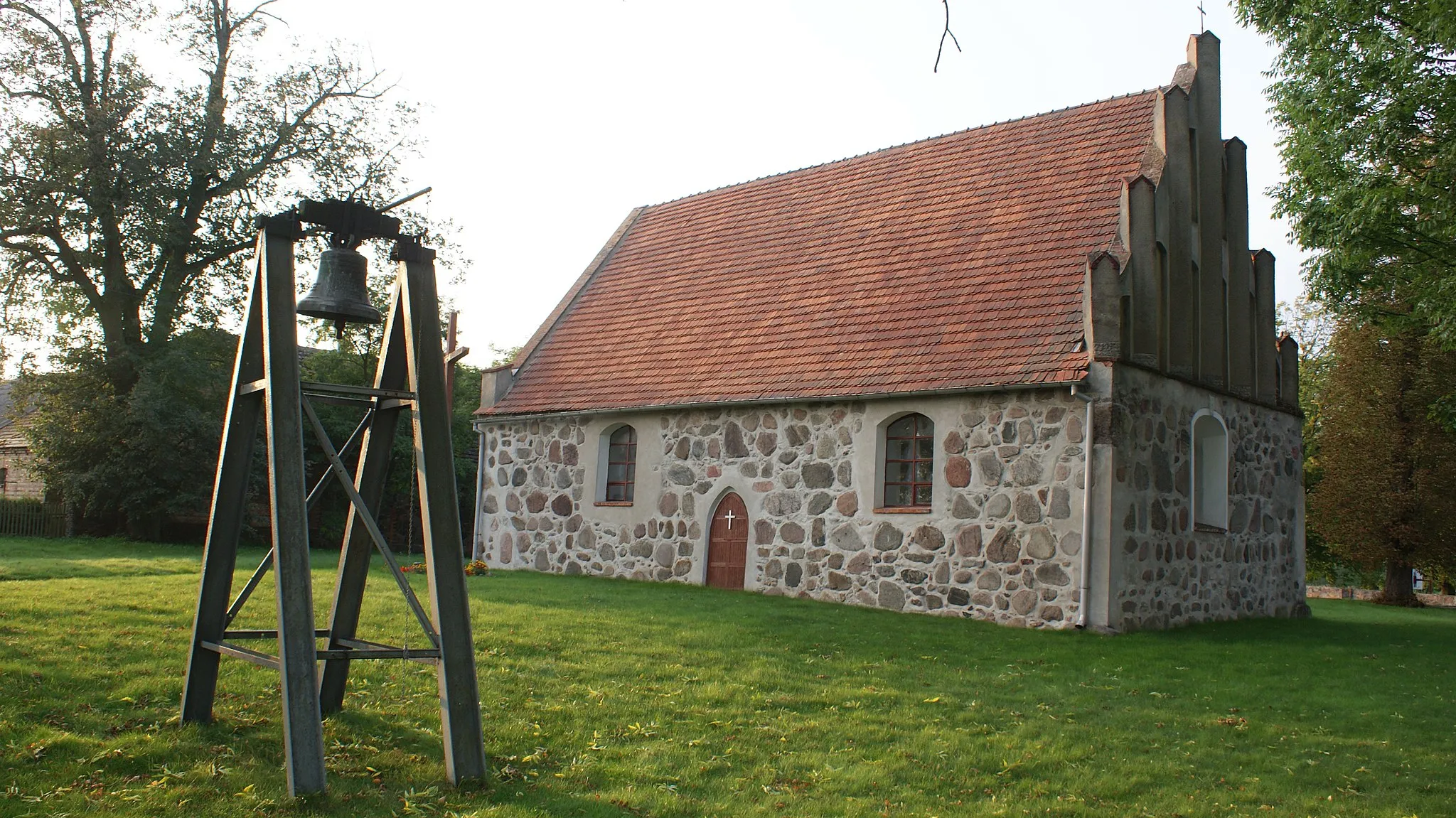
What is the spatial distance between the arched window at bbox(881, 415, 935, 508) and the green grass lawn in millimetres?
2720

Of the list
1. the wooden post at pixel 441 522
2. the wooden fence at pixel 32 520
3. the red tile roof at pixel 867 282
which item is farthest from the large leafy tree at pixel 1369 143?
the wooden fence at pixel 32 520

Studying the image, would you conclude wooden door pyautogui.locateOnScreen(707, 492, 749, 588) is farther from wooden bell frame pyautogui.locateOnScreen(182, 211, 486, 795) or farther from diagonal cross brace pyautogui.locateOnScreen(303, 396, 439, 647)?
diagonal cross brace pyautogui.locateOnScreen(303, 396, 439, 647)

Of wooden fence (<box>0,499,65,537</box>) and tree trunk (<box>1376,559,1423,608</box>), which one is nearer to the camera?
tree trunk (<box>1376,559,1423,608</box>)

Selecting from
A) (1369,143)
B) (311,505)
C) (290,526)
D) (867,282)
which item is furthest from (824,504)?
(290,526)

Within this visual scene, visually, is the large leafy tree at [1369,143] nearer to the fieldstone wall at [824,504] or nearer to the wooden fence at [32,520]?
the fieldstone wall at [824,504]

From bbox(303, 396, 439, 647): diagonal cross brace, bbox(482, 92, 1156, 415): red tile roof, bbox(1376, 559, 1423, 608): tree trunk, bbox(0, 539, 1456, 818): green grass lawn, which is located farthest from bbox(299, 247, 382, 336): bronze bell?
bbox(1376, 559, 1423, 608): tree trunk

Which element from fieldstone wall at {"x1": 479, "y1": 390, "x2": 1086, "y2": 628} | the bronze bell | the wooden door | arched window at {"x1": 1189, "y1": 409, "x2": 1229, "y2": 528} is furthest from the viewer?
the wooden door

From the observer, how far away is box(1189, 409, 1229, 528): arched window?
15.1 m

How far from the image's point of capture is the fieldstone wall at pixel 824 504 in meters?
13.0

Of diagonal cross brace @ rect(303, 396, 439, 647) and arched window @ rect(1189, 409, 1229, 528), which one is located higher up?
arched window @ rect(1189, 409, 1229, 528)

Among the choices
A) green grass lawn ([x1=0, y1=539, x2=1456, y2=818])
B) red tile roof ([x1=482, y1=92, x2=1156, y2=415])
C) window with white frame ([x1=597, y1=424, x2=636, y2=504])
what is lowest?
green grass lawn ([x1=0, y1=539, x2=1456, y2=818])

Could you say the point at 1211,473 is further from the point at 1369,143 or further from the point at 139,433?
the point at 139,433

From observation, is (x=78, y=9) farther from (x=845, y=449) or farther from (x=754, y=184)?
(x=845, y=449)

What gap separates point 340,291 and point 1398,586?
1094 inches
